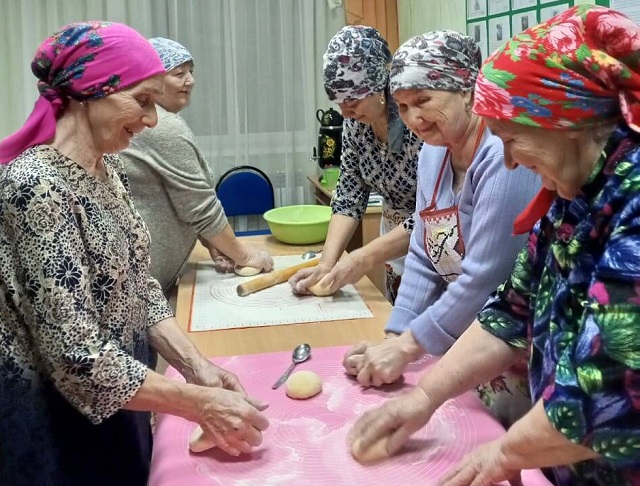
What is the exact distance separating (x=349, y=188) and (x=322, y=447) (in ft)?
3.83

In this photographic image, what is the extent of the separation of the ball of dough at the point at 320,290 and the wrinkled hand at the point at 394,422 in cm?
74

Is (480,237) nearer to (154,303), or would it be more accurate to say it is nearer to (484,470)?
(484,470)

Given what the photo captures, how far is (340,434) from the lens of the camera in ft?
3.61

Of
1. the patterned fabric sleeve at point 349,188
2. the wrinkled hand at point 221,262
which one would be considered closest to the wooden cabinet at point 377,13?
the patterned fabric sleeve at point 349,188

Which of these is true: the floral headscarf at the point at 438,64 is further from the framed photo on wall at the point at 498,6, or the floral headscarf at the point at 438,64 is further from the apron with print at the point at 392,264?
the framed photo on wall at the point at 498,6

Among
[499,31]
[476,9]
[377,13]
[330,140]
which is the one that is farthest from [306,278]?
[377,13]

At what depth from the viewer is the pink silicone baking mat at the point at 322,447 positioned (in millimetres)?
984

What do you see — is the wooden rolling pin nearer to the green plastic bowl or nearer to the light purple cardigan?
the green plastic bowl

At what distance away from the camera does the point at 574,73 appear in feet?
2.46

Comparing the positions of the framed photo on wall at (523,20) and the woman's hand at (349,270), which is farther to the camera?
the framed photo on wall at (523,20)

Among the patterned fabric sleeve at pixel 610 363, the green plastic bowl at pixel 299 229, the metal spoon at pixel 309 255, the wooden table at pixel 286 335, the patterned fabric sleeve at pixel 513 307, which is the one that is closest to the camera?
the patterned fabric sleeve at pixel 610 363

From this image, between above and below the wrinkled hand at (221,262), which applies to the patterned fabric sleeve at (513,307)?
above

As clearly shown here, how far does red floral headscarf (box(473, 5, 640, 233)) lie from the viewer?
73cm

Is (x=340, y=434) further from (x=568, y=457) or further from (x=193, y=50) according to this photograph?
(x=193, y=50)
